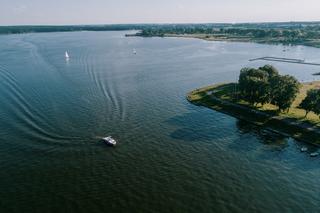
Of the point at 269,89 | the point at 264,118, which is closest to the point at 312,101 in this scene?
the point at 264,118

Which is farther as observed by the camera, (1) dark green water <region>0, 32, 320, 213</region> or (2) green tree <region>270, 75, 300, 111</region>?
(2) green tree <region>270, 75, 300, 111</region>

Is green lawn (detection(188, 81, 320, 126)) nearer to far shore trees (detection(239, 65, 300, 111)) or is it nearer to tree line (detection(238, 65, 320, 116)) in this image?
tree line (detection(238, 65, 320, 116))

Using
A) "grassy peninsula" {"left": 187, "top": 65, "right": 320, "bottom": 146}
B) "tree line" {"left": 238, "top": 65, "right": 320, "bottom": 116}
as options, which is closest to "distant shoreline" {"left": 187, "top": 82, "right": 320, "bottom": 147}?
"grassy peninsula" {"left": 187, "top": 65, "right": 320, "bottom": 146}

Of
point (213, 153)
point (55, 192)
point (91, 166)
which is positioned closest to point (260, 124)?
point (213, 153)

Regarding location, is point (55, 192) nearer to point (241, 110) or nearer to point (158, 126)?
point (158, 126)

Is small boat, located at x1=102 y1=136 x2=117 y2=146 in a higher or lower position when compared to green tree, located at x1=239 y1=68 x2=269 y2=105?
lower

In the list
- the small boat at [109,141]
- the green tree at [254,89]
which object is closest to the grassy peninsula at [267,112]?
the green tree at [254,89]
